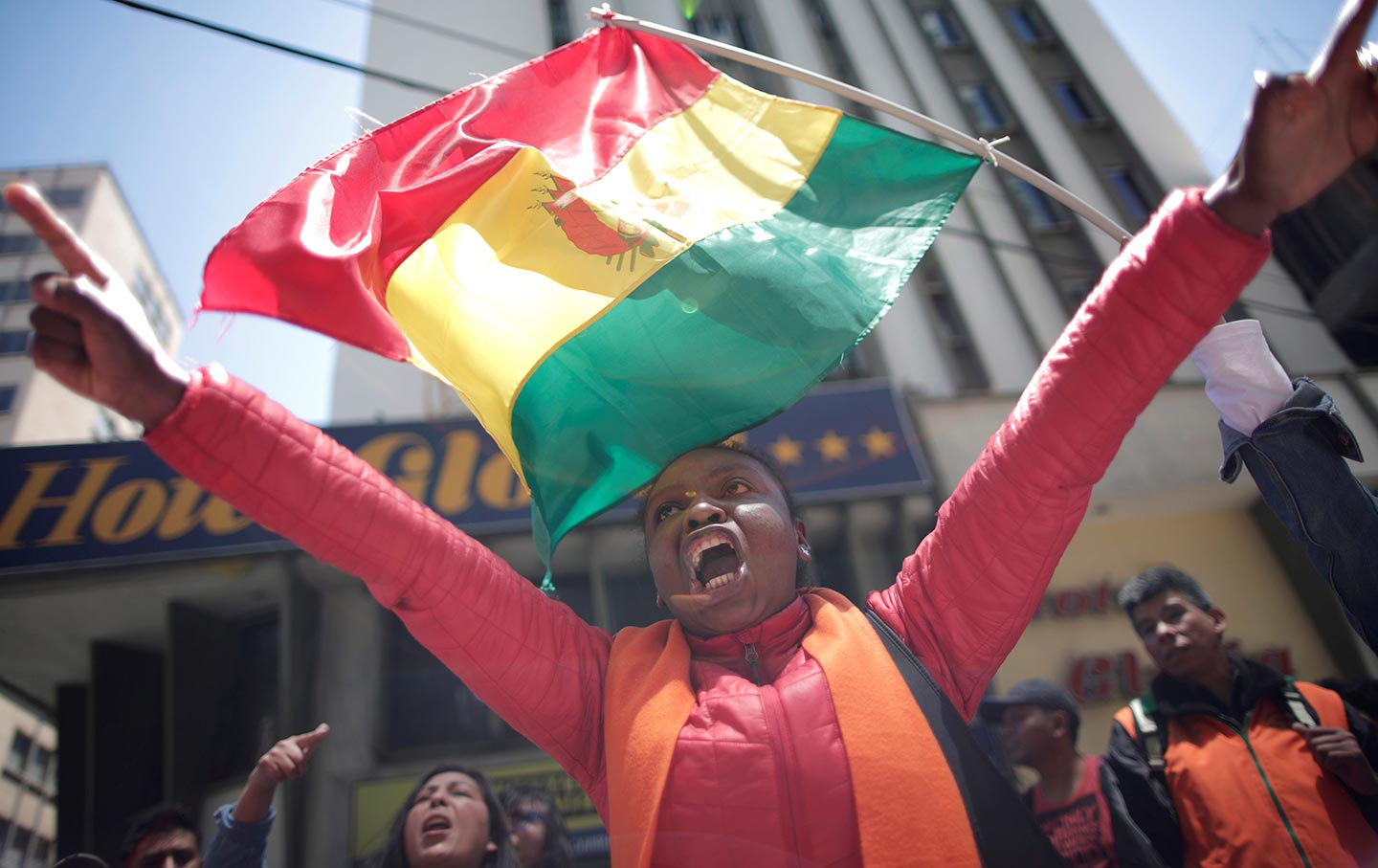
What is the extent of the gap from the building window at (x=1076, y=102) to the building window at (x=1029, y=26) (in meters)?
1.00

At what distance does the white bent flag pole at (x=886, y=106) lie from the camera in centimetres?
239

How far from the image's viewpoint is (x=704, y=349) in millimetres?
2387

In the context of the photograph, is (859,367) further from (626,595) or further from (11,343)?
(11,343)

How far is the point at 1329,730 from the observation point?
2338 mm

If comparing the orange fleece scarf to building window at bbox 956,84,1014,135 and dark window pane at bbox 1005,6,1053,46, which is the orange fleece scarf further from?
dark window pane at bbox 1005,6,1053,46

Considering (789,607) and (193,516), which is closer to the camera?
(789,607)

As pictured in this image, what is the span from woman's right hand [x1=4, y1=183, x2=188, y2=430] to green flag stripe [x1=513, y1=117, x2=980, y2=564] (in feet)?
3.20

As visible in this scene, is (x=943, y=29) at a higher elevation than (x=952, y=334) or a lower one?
higher

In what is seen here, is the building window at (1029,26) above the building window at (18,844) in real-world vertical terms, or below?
above

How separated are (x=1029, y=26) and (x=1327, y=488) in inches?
548

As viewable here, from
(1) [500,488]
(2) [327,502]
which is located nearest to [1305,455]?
(2) [327,502]

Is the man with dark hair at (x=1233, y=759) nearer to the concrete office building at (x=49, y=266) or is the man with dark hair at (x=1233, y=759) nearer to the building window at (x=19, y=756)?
the concrete office building at (x=49, y=266)

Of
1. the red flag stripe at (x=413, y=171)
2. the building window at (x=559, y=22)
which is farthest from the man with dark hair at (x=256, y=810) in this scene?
the building window at (x=559, y=22)

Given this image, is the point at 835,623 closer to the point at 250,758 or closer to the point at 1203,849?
the point at 1203,849
